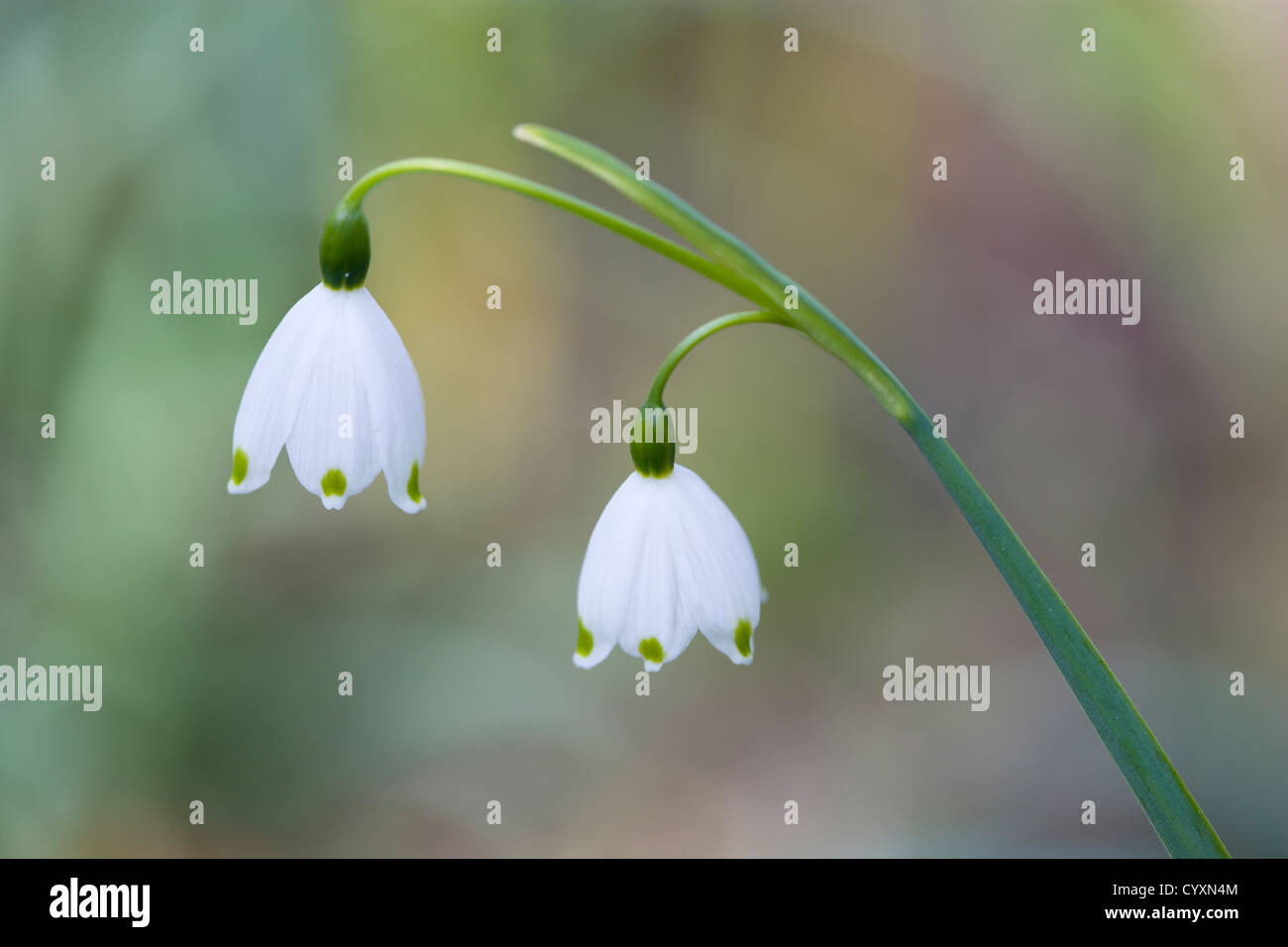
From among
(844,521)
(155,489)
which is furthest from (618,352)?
(155,489)

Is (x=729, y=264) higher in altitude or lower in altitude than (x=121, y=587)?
higher

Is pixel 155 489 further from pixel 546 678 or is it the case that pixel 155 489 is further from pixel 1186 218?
pixel 1186 218

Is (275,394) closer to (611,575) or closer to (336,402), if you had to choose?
(336,402)
